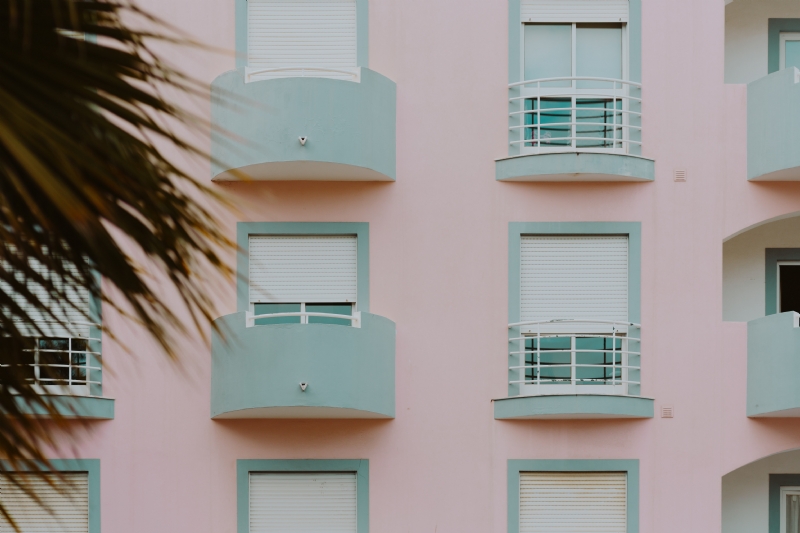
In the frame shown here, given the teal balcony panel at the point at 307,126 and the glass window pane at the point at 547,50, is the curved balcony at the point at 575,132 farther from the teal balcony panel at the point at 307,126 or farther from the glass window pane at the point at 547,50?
the teal balcony panel at the point at 307,126

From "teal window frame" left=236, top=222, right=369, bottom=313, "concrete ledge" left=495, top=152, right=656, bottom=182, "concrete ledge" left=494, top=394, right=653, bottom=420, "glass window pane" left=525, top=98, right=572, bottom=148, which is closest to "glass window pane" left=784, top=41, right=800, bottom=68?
"concrete ledge" left=495, top=152, right=656, bottom=182

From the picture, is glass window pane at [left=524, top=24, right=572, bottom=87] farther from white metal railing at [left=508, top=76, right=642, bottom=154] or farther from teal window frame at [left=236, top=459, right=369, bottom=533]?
teal window frame at [left=236, top=459, right=369, bottom=533]

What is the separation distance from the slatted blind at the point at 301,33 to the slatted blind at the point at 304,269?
222 centimetres

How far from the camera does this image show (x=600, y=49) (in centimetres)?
1313

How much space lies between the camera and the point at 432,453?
12.5 m

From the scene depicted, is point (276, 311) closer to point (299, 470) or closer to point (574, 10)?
point (299, 470)

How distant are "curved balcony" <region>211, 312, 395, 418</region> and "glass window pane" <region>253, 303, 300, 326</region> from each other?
0.51m

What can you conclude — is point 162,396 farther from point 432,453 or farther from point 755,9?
point 755,9

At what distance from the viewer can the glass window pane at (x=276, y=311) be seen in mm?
12672

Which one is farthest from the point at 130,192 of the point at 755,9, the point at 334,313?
the point at 755,9

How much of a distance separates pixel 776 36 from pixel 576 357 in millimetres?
5063

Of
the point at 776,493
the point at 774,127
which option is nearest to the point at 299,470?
the point at 776,493

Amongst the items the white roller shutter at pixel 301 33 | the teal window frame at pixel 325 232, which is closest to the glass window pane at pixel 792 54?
the white roller shutter at pixel 301 33

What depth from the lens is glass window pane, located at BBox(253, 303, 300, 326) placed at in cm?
1267
